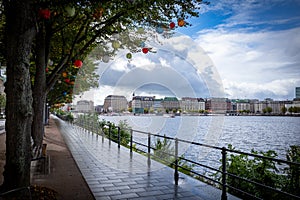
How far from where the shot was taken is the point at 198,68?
18.2ft

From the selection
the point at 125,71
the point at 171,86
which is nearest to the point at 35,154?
the point at 125,71

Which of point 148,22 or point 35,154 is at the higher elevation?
point 148,22

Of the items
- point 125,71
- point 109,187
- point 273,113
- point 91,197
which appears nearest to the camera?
point 91,197

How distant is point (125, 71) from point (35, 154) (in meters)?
2.96

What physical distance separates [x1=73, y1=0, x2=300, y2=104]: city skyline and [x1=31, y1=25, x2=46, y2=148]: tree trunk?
156 centimetres

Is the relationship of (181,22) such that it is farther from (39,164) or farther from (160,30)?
(39,164)

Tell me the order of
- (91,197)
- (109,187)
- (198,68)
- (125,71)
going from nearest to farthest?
(91,197) < (109,187) < (198,68) < (125,71)

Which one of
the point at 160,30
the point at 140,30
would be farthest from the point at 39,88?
the point at 160,30

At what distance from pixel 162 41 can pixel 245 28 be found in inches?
336

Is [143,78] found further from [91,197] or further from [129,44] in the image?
[91,197]

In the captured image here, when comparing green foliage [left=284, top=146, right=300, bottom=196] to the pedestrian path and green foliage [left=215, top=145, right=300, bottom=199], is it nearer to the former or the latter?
green foliage [left=215, top=145, right=300, bottom=199]

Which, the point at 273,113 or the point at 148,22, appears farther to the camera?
the point at 273,113

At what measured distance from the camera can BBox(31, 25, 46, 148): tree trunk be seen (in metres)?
7.07

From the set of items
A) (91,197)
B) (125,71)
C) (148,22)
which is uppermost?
(148,22)
